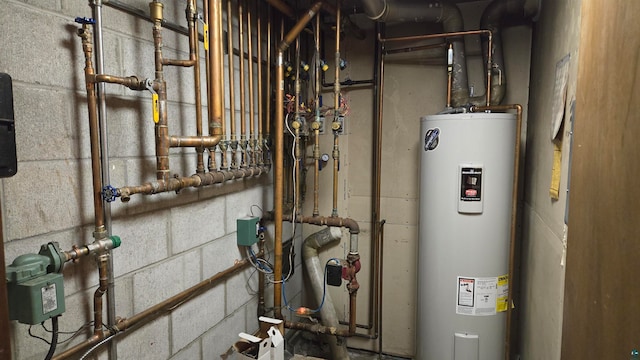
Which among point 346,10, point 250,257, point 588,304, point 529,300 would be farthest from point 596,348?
point 346,10

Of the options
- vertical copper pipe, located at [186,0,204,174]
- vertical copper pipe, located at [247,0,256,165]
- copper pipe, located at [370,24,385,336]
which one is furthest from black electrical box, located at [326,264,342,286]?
vertical copper pipe, located at [186,0,204,174]

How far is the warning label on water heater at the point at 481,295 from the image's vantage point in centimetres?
181

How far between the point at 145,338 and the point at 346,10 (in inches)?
83.2

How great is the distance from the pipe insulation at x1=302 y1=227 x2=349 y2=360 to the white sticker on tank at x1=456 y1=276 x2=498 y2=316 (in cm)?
88

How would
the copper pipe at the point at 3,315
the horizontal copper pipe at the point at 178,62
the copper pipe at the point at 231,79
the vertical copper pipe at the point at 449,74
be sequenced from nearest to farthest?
the copper pipe at the point at 3,315 → the horizontal copper pipe at the point at 178,62 → the copper pipe at the point at 231,79 → the vertical copper pipe at the point at 449,74

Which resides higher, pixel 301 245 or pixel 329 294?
pixel 301 245

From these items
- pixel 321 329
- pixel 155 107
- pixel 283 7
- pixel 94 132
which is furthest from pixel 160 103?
pixel 321 329

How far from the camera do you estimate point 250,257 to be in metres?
2.05

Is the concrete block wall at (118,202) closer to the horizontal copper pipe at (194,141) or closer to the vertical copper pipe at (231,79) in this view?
the horizontal copper pipe at (194,141)

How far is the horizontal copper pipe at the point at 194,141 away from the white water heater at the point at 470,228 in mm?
1110

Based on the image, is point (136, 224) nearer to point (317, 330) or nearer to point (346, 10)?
point (317, 330)

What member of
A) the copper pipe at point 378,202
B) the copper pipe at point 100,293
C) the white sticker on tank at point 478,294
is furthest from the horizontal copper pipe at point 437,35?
the copper pipe at point 100,293

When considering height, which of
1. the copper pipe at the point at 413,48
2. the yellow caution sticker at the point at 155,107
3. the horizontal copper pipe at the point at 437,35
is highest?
the horizontal copper pipe at the point at 437,35

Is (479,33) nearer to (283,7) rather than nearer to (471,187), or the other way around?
(471,187)
